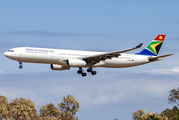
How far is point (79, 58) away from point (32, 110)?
44.2 metres

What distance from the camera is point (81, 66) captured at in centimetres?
7725

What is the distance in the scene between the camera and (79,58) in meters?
76.9

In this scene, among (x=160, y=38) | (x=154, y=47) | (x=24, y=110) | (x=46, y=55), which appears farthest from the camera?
(x=24, y=110)

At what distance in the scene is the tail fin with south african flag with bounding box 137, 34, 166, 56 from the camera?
86.8m

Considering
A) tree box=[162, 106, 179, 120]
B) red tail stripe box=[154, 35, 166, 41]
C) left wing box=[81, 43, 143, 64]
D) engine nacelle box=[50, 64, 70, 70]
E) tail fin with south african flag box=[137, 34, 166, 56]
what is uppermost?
red tail stripe box=[154, 35, 166, 41]

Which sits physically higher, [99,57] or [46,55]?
[46,55]

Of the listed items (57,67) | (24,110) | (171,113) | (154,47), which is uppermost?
(154,47)

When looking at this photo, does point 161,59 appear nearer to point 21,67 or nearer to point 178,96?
point 21,67

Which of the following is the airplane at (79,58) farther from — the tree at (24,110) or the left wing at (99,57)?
the tree at (24,110)

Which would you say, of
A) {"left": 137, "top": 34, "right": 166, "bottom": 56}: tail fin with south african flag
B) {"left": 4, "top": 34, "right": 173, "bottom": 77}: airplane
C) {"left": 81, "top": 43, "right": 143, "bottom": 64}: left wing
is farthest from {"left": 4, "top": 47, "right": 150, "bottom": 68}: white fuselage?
{"left": 137, "top": 34, "right": 166, "bottom": 56}: tail fin with south african flag

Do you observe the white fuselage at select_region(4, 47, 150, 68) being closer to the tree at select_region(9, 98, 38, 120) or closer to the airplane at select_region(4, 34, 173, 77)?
the airplane at select_region(4, 34, 173, 77)

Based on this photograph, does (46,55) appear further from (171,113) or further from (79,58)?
(171,113)

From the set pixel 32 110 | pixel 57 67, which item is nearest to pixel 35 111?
pixel 32 110

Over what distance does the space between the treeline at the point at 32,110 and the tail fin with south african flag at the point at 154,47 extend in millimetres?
33364
